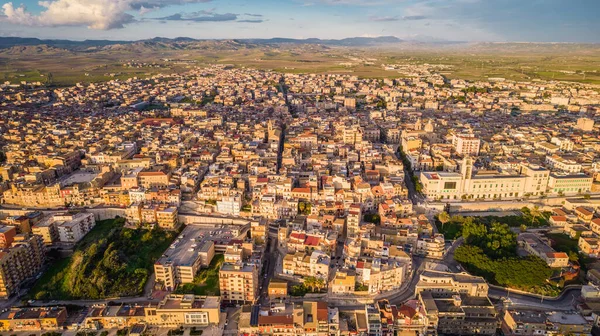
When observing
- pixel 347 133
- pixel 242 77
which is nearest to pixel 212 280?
pixel 347 133

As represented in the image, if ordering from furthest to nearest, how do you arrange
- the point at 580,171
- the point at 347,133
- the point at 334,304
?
the point at 347,133
the point at 580,171
the point at 334,304

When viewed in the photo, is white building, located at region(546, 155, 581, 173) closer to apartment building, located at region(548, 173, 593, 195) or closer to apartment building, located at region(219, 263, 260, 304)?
apartment building, located at region(548, 173, 593, 195)

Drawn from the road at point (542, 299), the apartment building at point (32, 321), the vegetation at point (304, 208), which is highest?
the vegetation at point (304, 208)

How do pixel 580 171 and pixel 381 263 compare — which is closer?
pixel 381 263

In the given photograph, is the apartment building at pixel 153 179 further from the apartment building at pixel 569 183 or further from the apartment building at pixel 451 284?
the apartment building at pixel 569 183

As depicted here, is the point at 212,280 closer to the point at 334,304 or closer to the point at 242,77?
the point at 334,304

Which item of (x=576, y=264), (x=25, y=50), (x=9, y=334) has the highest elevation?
(x=25, y=50)

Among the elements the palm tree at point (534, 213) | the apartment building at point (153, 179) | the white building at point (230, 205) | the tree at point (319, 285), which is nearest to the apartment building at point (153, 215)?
the white building at point (230, 205)
